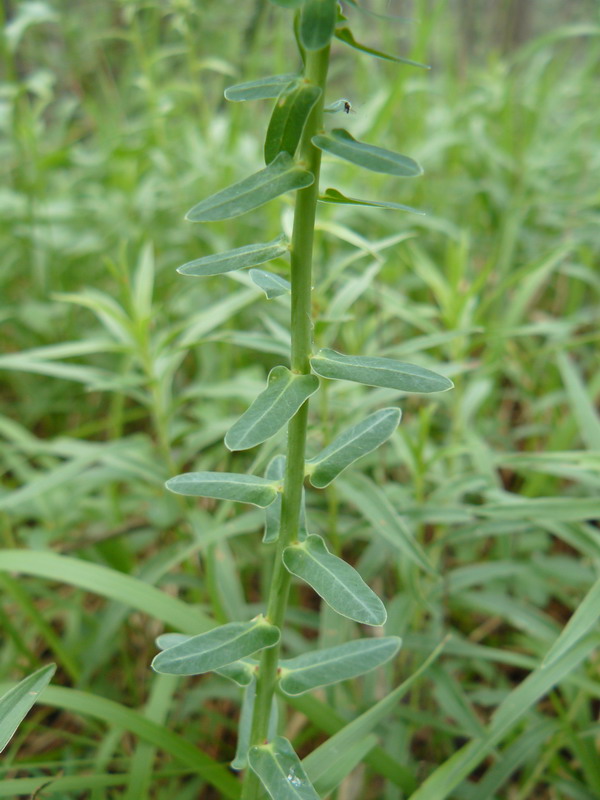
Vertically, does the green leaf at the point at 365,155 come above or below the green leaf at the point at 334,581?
above

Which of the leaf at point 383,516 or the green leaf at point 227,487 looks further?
the leaf at point 383,516

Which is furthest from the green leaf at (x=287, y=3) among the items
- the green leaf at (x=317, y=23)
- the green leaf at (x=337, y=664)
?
the green leaf at (x=337, y=664)

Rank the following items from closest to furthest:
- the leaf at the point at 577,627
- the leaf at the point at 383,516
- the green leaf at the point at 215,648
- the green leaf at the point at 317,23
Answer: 1. the green leaf at the point at 317,23
2. the green leaf at the point at 215,648
3. the leaf at the point at 577,627
4. the leaf at the point at 383,516

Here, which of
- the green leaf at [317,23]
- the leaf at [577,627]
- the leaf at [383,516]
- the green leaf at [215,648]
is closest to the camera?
the green leaf at [317,23]

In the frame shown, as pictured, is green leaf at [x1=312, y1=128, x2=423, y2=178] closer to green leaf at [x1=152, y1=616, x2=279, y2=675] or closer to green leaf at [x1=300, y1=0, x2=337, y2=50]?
green leaf at [x1=300, y1=0, x2=337, y2=50]

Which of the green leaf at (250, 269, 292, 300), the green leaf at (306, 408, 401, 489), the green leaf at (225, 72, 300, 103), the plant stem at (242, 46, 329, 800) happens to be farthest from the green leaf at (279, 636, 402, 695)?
the green leaf at (225, 72, 300, 103)

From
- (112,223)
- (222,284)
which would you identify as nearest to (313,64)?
(222,284)

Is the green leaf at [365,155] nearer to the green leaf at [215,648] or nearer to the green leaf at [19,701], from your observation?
the green leaf at [215,648]

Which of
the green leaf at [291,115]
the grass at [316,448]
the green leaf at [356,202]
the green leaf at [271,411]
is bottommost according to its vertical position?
the grass at [316,448]
